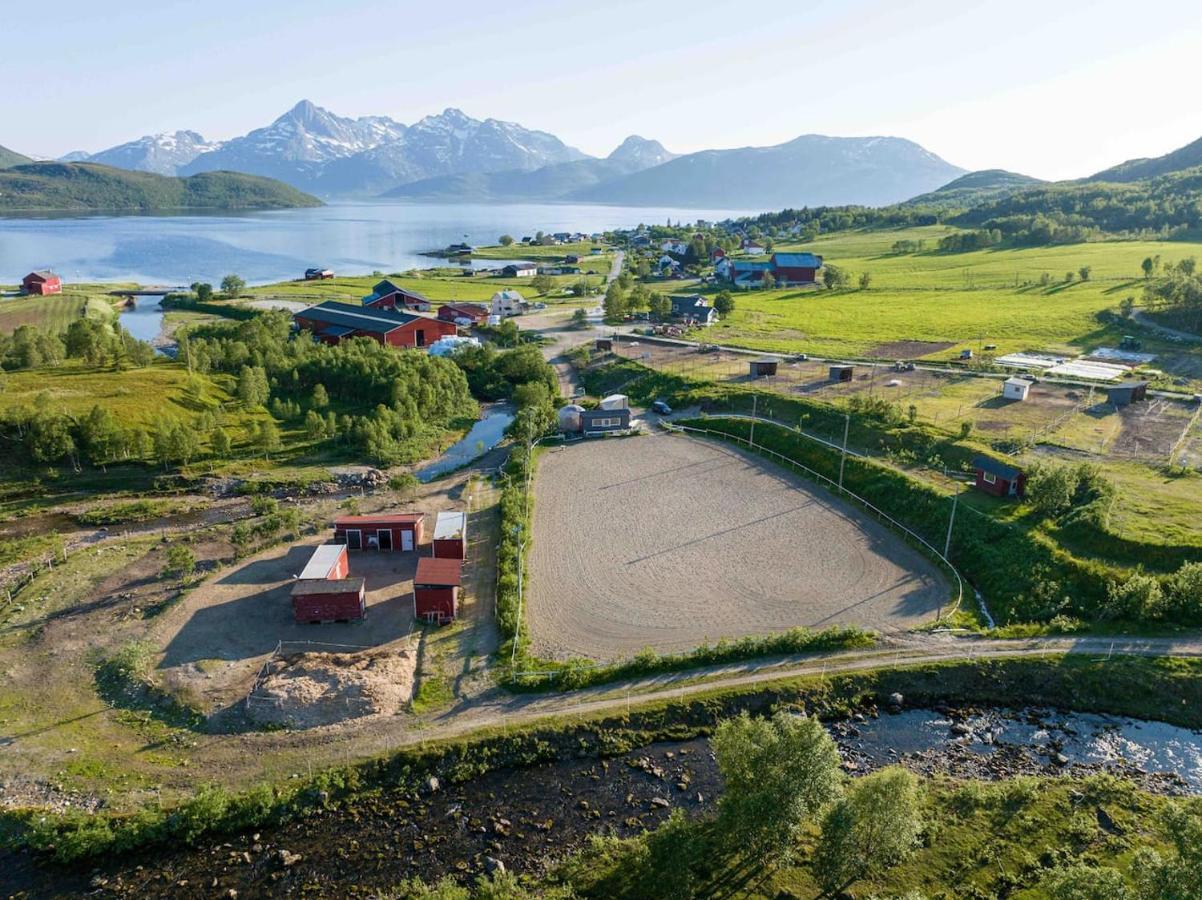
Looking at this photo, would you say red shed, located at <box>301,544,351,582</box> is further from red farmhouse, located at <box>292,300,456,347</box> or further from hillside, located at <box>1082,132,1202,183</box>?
hillside, located at <box>1082,132,1202,183</box>

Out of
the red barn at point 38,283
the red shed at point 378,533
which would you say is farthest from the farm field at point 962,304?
the red barn at point 38,283

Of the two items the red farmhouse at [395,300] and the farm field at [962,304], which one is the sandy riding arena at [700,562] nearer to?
the farm field at [962,304]

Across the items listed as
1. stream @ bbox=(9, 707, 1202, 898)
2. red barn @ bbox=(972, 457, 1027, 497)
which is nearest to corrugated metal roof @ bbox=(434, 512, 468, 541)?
stream @ bbox=(9, 707, 1202, 898)

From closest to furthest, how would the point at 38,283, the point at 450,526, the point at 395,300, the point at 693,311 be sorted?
the point at 450,526 → the point at 693,311 → the point at 395,300 → the point at 38,283

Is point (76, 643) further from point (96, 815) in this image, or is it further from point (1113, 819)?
point (1113, 819)

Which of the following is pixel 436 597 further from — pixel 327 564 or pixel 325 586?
pixel 327 564

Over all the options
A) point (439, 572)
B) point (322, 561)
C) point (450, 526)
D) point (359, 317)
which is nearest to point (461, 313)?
point (359, 317)

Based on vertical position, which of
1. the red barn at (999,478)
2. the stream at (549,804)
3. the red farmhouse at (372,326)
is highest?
the red farmhouse at (372,326)
